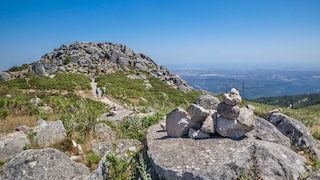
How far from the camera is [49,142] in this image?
27.6 feet

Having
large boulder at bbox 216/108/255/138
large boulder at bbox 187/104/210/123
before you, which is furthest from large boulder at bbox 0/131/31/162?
large boulder at bbox 216/108/255/138

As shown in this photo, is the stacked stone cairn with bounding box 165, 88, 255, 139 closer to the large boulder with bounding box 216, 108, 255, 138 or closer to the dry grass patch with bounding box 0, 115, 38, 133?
the large boulder with bounding box 216, 108, 255, 138

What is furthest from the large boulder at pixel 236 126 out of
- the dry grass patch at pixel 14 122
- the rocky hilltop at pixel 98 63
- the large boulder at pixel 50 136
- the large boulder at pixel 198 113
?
the rocky hilltop at pixel 98 63

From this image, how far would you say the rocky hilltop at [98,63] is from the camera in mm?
57719

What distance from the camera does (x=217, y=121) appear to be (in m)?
7.18

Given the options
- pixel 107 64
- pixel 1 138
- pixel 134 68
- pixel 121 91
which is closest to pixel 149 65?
pixel 134 68

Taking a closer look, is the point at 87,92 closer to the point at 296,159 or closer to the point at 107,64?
the point at 107,64

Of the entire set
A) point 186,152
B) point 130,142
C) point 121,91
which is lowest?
point 121,91

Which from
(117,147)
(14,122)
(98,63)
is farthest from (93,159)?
(98,63)

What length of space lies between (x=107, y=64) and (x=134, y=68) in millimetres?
7833

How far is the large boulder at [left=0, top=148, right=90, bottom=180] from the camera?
234 inches

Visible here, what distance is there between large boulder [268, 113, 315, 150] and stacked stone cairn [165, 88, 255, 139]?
2776 millimetres

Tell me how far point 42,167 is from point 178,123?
162 inches

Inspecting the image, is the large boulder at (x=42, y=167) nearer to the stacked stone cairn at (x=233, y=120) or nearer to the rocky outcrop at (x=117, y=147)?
the rocky outcrop at (x=117, y=147)
